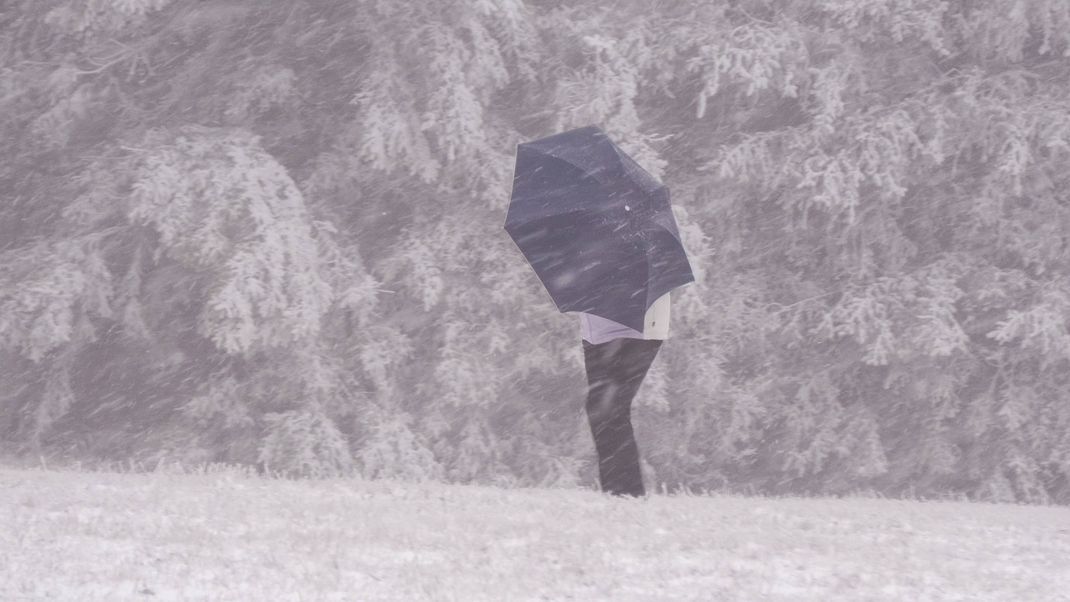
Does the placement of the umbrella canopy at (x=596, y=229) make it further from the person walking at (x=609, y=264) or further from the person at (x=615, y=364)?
the person at (x=615, y=364)

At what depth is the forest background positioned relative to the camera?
40.4 feet

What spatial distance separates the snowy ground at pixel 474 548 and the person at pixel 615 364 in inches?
15.8

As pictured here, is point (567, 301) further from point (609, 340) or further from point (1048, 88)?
point (1048, 88)

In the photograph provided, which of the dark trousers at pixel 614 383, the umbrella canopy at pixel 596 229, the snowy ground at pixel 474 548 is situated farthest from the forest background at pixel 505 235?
the dark trousers at pixel 614 383

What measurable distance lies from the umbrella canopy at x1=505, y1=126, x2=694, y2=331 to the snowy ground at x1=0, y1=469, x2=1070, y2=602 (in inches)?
41.3

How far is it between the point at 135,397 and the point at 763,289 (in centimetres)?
725

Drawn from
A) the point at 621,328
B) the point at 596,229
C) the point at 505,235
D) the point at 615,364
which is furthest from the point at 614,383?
the point at 505,235

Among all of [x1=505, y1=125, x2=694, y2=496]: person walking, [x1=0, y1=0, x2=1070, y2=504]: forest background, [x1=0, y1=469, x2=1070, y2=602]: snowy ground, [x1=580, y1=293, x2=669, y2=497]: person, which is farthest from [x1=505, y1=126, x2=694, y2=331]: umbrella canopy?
[x1=0, y1=0, x2=1070, y2=504]: forest background

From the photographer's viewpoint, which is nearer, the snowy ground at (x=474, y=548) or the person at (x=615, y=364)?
the snowy ground at (x=474, y=548)

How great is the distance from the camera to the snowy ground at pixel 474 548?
430 centimetres

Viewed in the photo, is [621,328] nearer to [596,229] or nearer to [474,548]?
[596,229]

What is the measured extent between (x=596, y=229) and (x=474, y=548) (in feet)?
6.24

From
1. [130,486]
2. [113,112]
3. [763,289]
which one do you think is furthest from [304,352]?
[130,486]

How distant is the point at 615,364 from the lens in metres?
6.00
